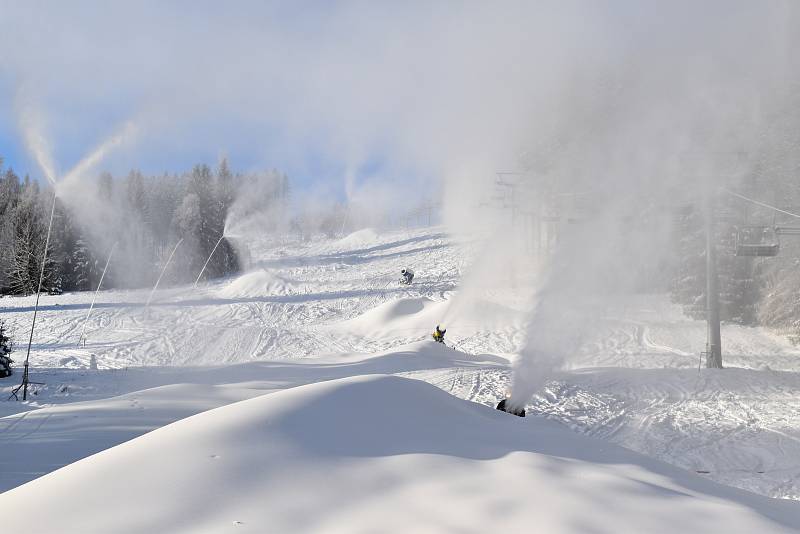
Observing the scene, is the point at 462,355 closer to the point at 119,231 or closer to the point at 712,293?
the point at 712,293

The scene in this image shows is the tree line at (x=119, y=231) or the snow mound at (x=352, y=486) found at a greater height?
the tree line at (x=119, y=231)

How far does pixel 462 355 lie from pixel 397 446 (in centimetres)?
1619

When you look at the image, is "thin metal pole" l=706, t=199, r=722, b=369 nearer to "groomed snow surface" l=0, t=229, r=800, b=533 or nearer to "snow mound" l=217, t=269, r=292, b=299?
"groomed snow surface" l=0, t=229, r=800, b=533

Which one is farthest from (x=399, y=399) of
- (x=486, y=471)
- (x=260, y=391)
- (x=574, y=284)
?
(x=574, y=284)

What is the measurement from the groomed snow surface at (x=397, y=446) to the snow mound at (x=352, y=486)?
2cm

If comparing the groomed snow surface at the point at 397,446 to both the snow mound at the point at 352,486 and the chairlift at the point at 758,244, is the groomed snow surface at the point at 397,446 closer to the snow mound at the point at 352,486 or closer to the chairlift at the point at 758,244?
the snow mound at the point at 352,486

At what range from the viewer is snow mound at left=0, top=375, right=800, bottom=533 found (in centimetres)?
311

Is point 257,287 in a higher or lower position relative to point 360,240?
lower

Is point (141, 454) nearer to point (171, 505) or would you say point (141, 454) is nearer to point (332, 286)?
point (171, 505)

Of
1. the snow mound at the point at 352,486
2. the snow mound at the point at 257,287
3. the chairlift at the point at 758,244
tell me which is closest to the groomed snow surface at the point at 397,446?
the snow mound at the point at 352,486

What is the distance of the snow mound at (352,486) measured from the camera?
10.2 feet

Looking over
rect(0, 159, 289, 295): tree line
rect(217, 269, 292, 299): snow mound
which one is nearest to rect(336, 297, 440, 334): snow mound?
rect(217, 269, 292, 299): snow mound

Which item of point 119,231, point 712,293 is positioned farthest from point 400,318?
point 119,231

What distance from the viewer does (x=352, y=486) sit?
362 centimetres
